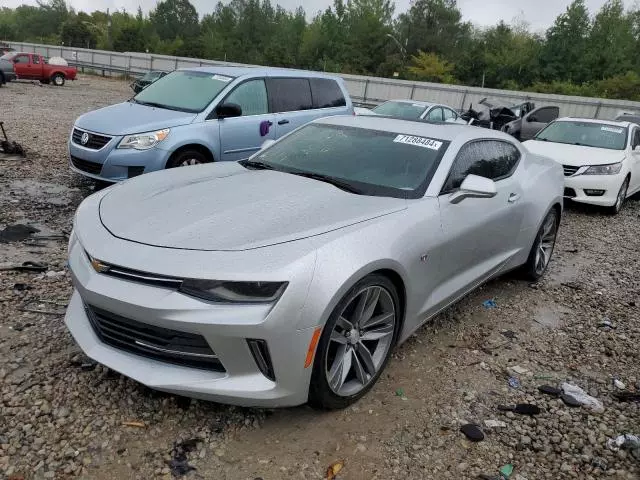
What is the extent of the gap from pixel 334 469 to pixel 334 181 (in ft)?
6.00

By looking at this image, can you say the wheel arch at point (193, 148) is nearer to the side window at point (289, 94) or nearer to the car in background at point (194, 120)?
the car in background at point (194, 120)

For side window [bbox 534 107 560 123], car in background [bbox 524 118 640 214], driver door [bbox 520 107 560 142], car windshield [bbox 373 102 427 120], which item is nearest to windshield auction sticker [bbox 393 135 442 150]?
car in background [bbox 524 118 640 214]

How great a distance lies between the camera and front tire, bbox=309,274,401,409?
8.75 feet

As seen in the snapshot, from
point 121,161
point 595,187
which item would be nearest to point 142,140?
point 121,161

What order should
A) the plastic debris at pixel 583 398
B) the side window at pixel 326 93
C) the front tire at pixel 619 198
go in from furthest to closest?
the front tire at pixel 619 198, the side window at pixel 326 93, the plastic debris at pixel 583 398

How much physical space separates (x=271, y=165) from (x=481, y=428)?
231 cm

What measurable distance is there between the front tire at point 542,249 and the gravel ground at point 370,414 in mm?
514

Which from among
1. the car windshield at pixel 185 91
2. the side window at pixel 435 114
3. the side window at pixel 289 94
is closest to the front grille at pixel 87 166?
the car windshield at pixel 185 91

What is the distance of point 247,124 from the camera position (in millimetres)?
7055

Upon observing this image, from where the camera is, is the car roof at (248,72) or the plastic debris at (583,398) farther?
the car roof at (248,72)

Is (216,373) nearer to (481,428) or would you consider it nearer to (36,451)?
(36,451)

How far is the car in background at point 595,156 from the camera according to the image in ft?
27.3

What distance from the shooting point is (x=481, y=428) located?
2.93 metres

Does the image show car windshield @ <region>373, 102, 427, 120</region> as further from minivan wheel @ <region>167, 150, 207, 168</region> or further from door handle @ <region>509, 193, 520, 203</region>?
door handle @ <region>509, 193, 520, 203</region>
